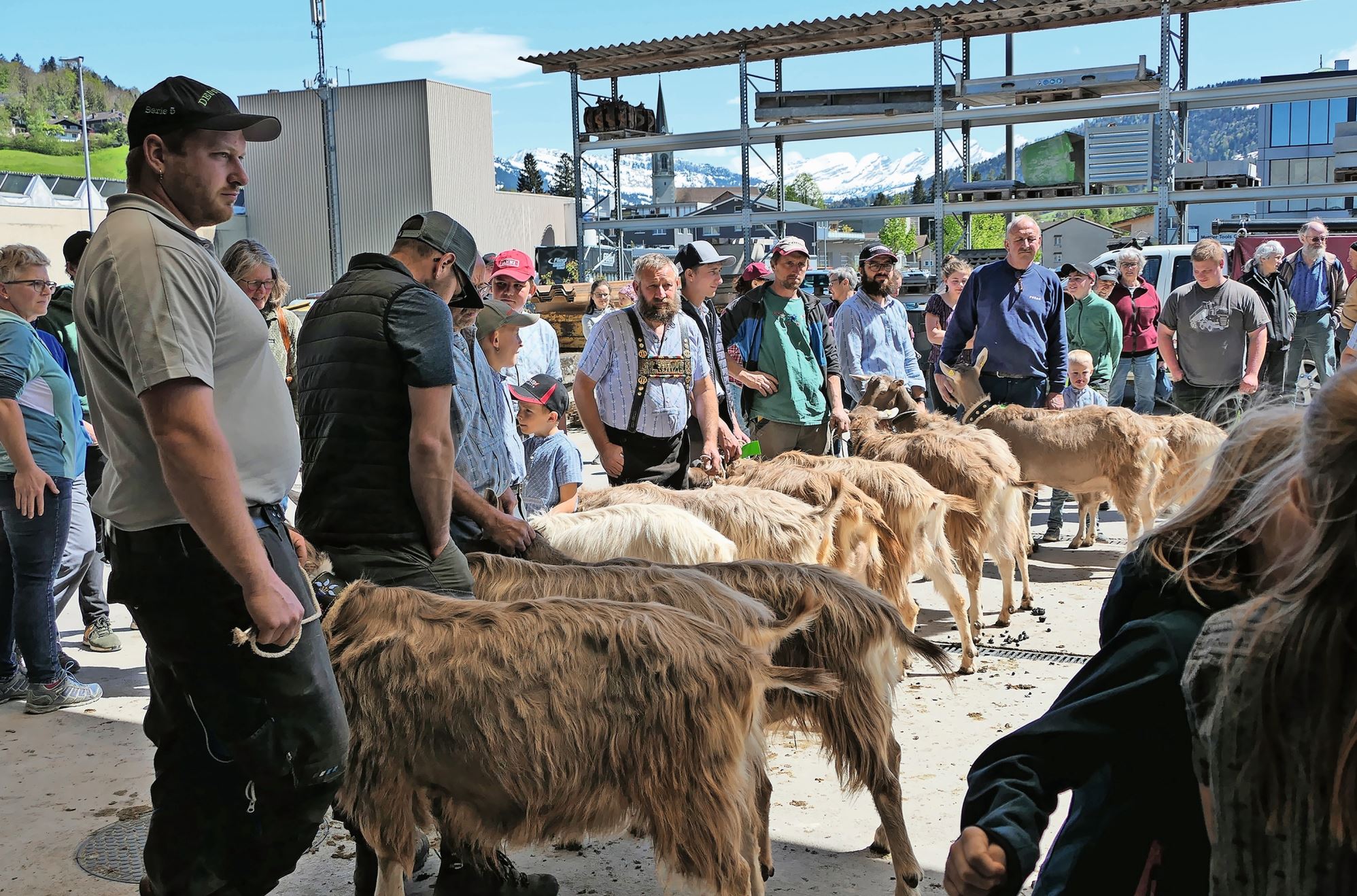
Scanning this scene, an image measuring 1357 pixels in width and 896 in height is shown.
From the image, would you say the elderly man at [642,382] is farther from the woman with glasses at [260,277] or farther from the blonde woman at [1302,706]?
the blonde woman at [1302,706]

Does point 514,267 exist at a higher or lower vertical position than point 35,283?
higher

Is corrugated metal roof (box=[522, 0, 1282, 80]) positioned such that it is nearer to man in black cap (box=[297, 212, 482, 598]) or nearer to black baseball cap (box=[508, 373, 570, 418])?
black baseball cap (box=[508, 373, 570, 418])

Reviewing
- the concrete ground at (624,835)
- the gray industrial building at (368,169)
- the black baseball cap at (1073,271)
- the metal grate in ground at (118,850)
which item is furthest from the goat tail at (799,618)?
the gray industrial building at (368,169)

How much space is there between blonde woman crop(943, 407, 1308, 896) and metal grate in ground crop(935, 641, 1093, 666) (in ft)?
14.3

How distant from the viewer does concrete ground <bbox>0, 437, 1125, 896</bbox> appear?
3816 mm

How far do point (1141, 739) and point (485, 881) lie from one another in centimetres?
237

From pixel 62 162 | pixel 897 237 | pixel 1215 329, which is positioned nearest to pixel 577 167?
pixel 1215 329

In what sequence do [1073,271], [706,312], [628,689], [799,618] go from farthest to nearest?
[1073,271]
[706,312]
[799,618]
[628,689]

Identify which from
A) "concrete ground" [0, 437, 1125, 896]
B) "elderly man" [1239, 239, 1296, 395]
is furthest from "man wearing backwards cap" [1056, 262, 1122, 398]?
"concrete ground" [0, 437, 1125, 896]

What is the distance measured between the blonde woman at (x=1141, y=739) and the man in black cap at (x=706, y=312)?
15.6 feet

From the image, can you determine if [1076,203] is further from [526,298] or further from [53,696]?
[53,696]

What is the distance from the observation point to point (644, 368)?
591 centimetres

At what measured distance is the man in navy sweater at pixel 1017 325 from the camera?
25.6 feet

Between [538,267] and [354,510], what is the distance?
3449 centimetres
